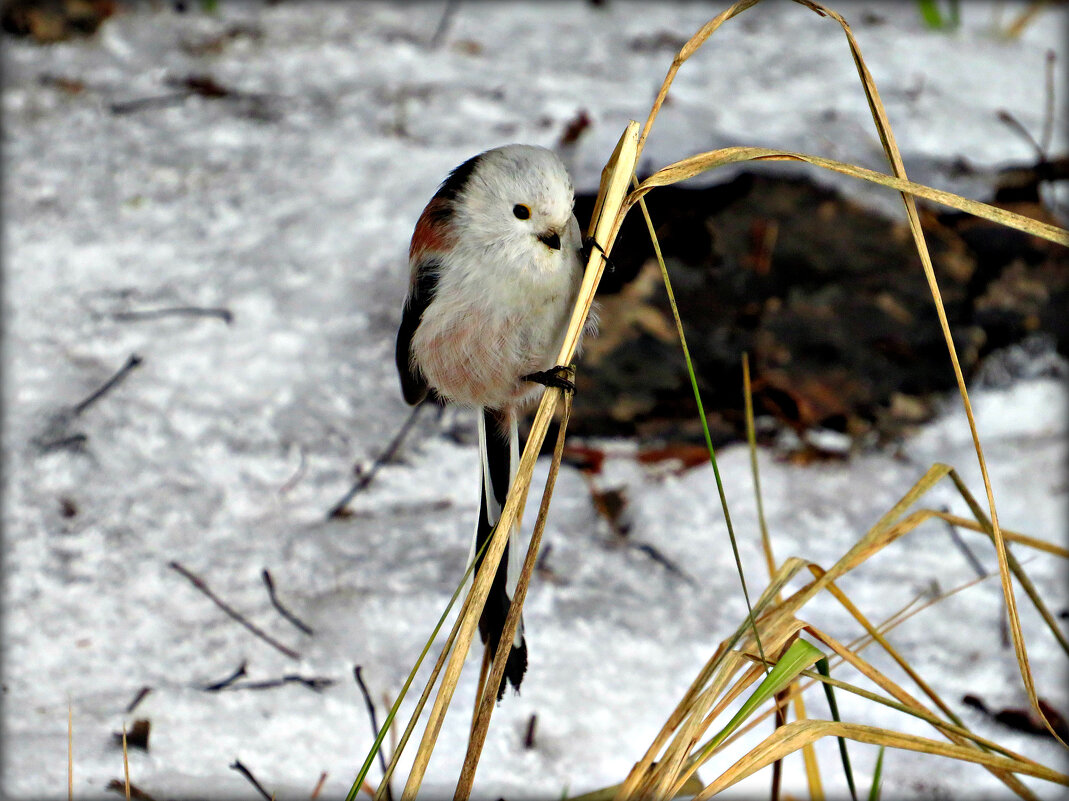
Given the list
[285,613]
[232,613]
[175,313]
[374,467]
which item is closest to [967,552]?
[374,467]

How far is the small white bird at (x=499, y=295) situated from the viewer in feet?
3.97

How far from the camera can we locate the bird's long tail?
1.18 metres

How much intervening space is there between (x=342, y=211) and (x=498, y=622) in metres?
1.73

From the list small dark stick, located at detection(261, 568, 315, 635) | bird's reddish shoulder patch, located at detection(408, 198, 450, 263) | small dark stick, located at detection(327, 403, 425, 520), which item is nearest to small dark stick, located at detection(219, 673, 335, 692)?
small dark stick, located at detection(261, 568, 315, 635)

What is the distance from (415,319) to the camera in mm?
1432

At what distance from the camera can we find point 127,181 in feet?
8.59

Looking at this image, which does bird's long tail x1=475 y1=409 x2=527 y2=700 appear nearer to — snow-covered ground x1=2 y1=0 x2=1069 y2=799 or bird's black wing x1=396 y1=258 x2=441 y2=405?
bird's black wing x1=396 y1=258 x2=441 y2=405

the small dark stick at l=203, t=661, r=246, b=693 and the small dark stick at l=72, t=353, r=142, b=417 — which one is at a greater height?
the small dark stick at l=72, t=353, r=142, b=417

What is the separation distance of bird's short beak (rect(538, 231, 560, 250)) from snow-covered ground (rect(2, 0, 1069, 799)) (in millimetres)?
911

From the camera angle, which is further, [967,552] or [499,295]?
[967,552]

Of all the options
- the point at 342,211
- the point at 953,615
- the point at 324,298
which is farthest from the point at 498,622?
the point at 342,211

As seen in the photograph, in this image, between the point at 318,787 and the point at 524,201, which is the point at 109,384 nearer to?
the point at 318,787

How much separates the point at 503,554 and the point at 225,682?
791 mm

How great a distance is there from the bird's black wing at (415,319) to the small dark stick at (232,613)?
582 mm
